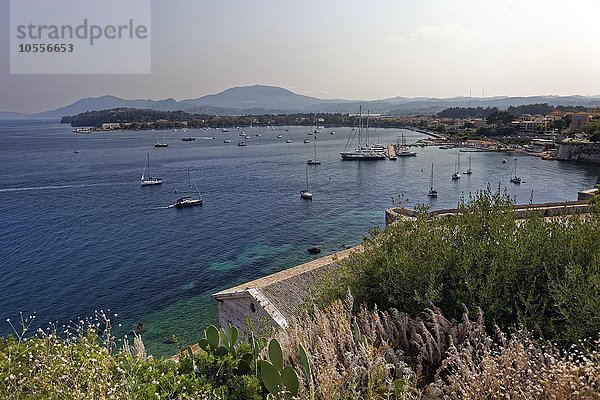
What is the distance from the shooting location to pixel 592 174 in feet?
143

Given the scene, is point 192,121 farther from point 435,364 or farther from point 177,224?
point 435,364

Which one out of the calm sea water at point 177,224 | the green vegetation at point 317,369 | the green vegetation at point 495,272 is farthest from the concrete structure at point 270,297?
the green vegetation at point 317,369

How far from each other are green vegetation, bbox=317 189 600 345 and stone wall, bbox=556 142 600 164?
56586 mm

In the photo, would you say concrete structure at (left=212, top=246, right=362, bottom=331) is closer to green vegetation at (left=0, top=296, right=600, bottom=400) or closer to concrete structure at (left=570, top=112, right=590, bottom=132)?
green vegetation at (left=0, top=296, right=600, bottom=400)

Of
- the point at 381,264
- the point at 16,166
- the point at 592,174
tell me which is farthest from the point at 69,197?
the point at 592,174

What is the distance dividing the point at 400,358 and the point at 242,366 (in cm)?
160

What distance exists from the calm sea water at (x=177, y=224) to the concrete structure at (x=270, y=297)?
10.5ft

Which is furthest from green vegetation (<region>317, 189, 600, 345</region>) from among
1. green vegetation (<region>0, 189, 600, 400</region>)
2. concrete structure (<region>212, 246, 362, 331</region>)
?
concrete structure (<region>212, 246, 362, 331</region>)

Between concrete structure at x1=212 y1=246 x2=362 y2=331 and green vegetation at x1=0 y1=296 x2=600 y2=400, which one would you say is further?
concrete structure at x1=212 y1=246 x2=362 y2=331

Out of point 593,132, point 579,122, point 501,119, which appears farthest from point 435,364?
point 501,119

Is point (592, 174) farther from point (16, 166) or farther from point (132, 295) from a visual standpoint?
point (16, 166)

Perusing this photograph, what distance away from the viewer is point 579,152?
54344 mm

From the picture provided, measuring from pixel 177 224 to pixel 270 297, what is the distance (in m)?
17.8

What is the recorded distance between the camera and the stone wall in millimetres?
52594
